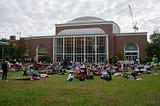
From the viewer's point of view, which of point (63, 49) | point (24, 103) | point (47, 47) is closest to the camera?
point (24, 103)

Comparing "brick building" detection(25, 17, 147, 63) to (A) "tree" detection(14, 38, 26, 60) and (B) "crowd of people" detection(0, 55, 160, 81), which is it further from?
(B) "crowd of people" detection(0, 55, 160, 81)

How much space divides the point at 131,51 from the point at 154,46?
7.77 metres

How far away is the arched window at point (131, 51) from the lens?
206ft

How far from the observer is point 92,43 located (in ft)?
210

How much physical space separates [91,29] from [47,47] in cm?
1582

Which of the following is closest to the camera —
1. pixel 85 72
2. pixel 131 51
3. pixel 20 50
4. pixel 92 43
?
pixel 85 72

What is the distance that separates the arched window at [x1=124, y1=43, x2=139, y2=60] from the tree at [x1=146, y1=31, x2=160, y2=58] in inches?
190

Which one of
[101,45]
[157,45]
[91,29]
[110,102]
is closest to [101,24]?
[91,29]

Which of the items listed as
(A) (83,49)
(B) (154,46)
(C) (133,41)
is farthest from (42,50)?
(B) (154,46)

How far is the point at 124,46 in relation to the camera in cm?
6419

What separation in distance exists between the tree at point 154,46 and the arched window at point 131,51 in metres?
4.83

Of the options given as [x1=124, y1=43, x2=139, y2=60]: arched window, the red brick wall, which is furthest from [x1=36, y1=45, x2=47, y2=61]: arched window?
[x1=124, y1=43, x2=139, y2=60]: arched window

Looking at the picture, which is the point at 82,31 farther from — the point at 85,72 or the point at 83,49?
the point at 85,72

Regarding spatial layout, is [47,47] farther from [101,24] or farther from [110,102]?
[110,102]
